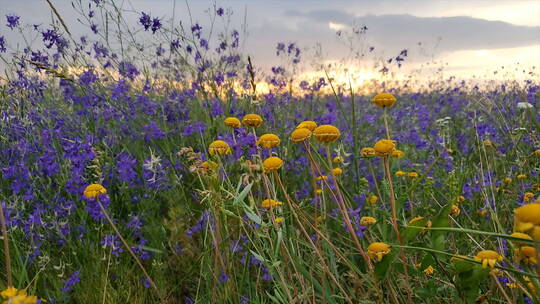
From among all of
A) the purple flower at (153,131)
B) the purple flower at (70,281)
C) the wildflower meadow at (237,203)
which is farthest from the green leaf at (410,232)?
the purple flower at (153,131)

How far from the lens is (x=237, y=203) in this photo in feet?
4.35

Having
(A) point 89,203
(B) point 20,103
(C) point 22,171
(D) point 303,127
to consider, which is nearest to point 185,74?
(B) point 20,103

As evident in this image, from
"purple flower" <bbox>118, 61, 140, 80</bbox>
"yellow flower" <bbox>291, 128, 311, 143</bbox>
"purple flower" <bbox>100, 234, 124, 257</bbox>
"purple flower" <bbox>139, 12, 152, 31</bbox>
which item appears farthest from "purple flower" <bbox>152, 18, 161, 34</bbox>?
"yellow flower" <bbox>291, 128, 311, 143</bbox>

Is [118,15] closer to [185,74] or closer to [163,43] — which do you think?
[163,43]

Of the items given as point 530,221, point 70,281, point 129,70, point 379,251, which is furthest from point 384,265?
point 129,70

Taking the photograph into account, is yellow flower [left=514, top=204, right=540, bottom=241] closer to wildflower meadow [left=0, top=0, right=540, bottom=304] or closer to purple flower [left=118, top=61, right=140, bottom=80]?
wildflower meadow [left=0, top=0, right=540, bottom=304]

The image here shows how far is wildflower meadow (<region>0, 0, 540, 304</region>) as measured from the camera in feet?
4.52

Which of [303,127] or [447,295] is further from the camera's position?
[447,295]

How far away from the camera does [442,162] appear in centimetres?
340

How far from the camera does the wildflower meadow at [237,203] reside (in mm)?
1379

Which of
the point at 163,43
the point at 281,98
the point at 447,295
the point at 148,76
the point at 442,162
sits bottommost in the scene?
the point at 447,295

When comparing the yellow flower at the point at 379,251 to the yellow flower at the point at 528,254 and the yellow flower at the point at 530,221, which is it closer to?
the yellow flower at the point at 528,254

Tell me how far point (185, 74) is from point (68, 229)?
2.54 m

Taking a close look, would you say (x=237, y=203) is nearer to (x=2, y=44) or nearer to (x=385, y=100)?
(x=385, y=100)
